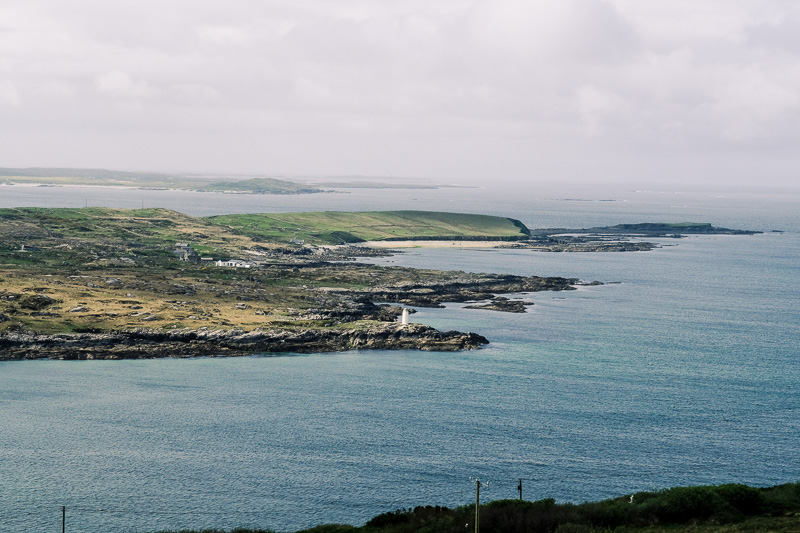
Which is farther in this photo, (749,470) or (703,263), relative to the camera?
(703,263)

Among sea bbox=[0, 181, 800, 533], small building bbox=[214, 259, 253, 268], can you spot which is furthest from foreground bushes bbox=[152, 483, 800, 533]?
small building bbox=[214, 259, 253, 268]

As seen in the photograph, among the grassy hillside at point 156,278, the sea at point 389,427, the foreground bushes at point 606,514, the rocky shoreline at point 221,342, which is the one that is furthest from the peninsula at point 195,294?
the foreground bushes at point 606,514

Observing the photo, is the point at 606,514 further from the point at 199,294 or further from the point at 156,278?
the point at 156,278

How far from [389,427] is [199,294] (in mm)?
55594

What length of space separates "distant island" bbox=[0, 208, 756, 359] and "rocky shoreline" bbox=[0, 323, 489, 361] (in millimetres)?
120

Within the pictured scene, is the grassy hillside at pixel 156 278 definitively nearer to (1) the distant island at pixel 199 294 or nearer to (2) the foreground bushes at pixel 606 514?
(1) the distant island at pixel 199 294

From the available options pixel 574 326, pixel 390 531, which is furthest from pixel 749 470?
pixel 574 326

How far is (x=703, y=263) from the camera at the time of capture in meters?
166

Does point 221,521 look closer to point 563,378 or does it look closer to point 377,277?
point 563,378

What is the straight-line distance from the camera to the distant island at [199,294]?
275 feet

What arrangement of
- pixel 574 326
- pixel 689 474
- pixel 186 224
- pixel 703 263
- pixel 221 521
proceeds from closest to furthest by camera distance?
pixel 221 521, pixel 689 474, pixel 574 326, pixel 703 263, pixel 186 224

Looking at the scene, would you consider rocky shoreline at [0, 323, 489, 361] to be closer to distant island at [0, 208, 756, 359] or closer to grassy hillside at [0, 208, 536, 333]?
distant island at [0, 208, 756, 359]

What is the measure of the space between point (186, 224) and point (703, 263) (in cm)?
11964

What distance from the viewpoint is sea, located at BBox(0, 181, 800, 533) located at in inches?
1810
